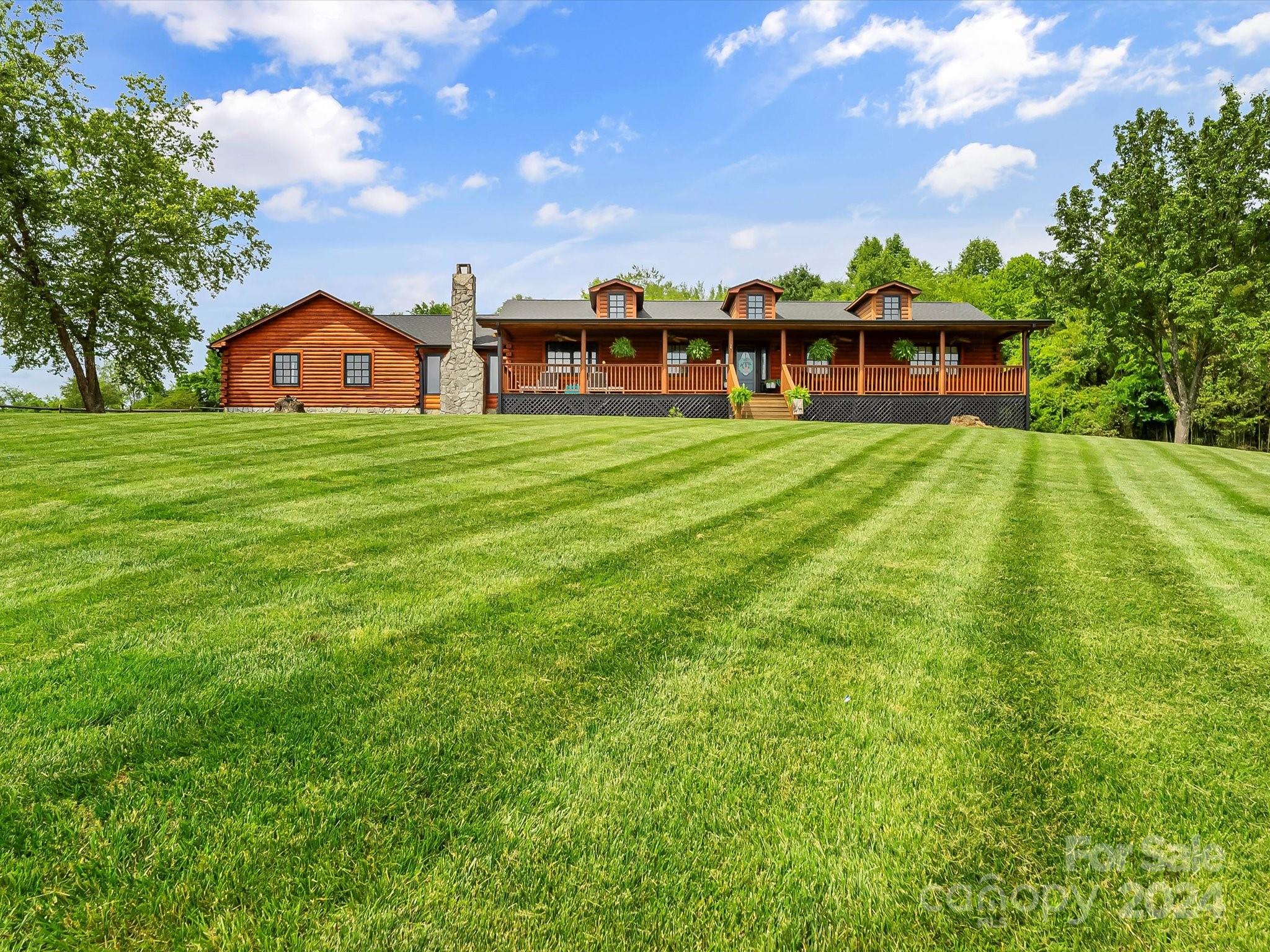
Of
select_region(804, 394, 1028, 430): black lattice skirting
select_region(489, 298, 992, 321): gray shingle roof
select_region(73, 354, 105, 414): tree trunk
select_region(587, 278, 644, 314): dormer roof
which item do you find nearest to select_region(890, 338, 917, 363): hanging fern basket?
select_region(489, 298, 992, 321): gray shingle roof

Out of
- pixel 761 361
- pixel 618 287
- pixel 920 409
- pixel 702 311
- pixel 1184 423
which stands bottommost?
pixel 1184 423

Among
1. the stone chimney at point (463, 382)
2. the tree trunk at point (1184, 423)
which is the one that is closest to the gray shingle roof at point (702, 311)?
the stone chimney at point (463, 382)

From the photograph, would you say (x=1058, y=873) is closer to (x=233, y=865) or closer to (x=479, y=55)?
(x=233, y=865)

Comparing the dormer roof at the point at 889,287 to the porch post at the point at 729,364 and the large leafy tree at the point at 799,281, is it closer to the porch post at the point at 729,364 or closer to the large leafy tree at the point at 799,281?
the porch post at the point at 729,364

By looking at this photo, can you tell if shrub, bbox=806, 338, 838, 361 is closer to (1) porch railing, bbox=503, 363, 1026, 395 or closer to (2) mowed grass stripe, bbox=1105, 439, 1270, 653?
(1) porch railing, bbox=503, 363, 1026, 395

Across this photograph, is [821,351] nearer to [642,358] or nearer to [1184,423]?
[642,358]

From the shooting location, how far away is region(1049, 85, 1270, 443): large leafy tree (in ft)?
67.4

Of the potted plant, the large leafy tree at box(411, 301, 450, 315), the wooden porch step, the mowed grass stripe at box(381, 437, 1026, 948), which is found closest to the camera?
the mowed grass stripe at box(381, 437, 1026, 948)

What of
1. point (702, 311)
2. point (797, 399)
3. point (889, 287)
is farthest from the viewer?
point (702, 311)

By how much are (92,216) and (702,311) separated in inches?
945

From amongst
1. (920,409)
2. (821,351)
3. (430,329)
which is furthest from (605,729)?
(430,329)

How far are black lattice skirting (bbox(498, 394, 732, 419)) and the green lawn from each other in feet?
48.0

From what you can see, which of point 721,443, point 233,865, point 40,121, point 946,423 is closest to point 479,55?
point 721,443

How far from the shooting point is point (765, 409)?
64.6ft
